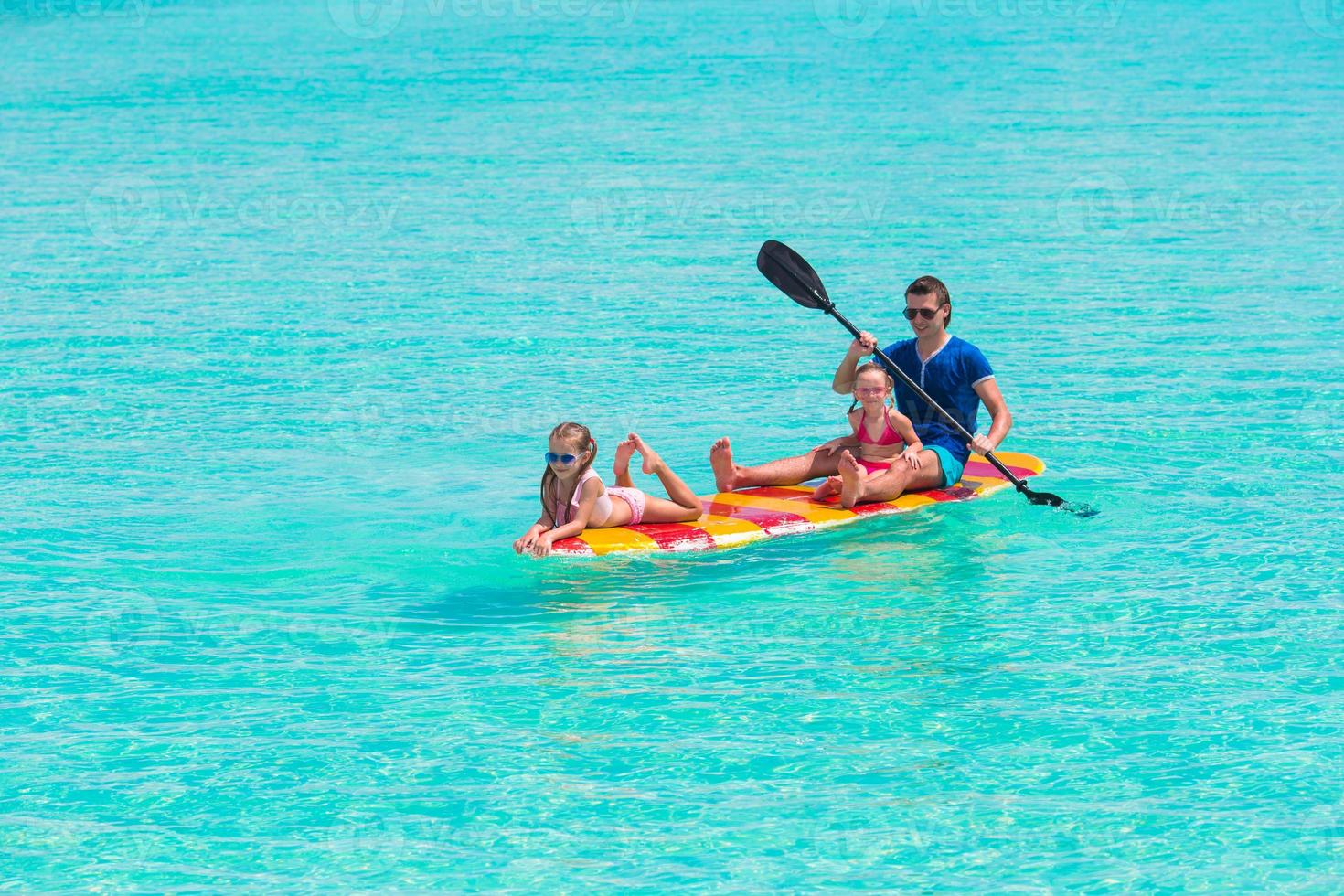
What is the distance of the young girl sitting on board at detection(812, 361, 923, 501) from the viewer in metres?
9.91

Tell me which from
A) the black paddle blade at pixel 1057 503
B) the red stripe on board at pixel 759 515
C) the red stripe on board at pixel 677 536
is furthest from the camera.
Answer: the black paddle blade at pixel 1057 503

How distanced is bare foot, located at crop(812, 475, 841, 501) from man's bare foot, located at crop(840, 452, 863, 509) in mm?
185

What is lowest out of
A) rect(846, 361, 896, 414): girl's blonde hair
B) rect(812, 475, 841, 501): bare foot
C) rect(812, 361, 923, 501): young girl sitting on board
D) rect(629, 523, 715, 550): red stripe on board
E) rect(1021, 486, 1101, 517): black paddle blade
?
rect(1021, 486, 1101, 517): black paddle blade

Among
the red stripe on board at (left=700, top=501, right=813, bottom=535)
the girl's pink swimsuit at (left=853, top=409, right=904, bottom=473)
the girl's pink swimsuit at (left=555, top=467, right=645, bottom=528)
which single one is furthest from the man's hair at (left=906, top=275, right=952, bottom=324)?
the girl's pink swimsuit at (left=555, top=467, right=645, bottom=528)

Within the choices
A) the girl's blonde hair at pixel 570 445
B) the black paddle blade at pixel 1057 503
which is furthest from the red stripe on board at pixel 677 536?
the black paddle blade at pixel 1057 503

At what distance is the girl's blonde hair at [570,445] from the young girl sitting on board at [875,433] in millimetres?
1668

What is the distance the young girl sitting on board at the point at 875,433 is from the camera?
9.91 m

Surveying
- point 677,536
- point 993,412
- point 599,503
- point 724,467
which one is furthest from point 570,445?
point 993,412

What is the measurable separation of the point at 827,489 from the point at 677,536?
115cm

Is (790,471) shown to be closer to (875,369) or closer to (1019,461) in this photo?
(875,369)

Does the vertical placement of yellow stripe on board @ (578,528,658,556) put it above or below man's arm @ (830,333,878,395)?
below

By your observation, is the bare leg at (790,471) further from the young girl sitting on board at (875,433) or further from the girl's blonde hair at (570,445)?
the girl's blonde hair at (570,445)

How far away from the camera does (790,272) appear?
1077cm

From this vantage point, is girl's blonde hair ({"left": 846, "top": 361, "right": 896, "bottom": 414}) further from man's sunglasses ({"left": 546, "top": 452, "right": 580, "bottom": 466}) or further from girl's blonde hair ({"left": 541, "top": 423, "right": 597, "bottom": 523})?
man's sunglasses ({"left": 546, "top": 452, "right": 580, "bottom": 466})
